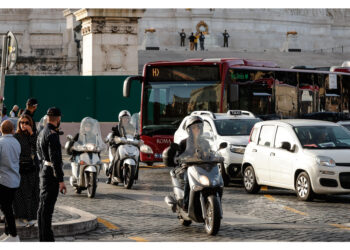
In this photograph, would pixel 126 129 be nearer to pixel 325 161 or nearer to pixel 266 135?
→ pixel 266 135

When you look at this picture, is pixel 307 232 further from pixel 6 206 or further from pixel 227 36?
pixel 227 36

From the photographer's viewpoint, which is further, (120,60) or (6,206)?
(120,60)

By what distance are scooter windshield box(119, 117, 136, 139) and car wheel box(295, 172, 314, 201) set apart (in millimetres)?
3541

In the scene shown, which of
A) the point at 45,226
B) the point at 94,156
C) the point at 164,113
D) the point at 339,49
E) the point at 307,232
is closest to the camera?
the point at 45,226

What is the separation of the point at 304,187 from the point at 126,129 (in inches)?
152

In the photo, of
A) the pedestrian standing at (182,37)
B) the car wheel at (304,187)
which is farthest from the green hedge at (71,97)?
the pedestrian standing at (182,37)

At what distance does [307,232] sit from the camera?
11.5 m

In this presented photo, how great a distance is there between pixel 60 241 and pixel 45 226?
718mm

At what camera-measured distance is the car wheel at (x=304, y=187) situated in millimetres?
15344

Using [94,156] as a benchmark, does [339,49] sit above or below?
above

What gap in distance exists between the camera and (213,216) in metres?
11.1

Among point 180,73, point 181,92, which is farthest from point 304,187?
point 180,73

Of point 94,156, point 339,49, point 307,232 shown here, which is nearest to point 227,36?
point 339,49

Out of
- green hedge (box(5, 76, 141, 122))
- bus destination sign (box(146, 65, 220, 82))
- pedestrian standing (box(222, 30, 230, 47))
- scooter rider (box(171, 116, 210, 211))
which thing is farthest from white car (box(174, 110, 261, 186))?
pedestrian standing (box(222, 30, 230, 47))
